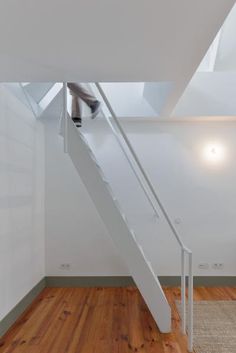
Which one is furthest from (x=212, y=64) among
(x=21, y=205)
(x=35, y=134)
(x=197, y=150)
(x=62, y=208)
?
(x=21, y=205)

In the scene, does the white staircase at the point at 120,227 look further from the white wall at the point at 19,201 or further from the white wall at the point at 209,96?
the white wall at the point at 209,96

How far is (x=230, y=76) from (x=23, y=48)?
9.38ft

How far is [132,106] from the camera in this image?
12.4ft

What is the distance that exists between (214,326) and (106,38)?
278cm

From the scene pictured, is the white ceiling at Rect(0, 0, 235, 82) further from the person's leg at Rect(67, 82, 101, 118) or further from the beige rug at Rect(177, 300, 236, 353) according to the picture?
the beige rug at Rect(177, 300, 236, 353)

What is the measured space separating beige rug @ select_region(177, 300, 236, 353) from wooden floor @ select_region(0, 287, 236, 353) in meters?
0.16

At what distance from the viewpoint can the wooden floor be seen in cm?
236

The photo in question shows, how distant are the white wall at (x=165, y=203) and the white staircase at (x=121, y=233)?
133cm

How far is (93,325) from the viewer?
2734 mm

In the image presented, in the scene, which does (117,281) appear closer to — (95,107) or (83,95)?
(95,107)

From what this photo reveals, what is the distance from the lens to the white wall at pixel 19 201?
2.68 m

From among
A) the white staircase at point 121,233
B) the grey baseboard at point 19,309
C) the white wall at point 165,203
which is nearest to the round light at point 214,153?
the white wall at point 165,203

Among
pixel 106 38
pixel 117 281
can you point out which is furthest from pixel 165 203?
pixel 106 38

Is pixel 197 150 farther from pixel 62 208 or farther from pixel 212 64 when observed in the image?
pixel 62 208
